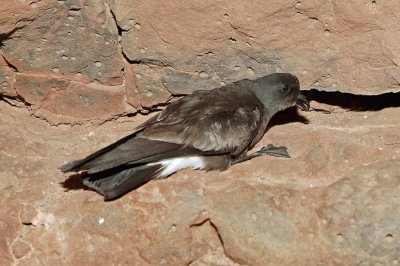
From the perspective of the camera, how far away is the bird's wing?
462 centimetres

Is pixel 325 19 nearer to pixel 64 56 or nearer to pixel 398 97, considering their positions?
pixel 398 97

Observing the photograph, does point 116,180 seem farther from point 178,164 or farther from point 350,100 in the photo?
point 350,100

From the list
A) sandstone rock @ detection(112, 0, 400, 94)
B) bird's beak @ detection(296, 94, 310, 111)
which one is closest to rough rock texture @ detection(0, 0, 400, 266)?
sandstone rock @ detection(112, 0, 400, 94)

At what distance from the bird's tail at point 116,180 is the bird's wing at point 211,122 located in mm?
233

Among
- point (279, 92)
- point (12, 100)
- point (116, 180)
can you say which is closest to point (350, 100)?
point (279, 92)

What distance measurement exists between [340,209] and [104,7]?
193cm

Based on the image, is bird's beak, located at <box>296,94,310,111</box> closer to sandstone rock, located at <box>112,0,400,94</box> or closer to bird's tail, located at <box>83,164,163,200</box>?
sandstone rock, located at <box>112,0,400,94</box>

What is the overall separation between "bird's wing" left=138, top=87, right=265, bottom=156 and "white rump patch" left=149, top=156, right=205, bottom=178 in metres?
0.11

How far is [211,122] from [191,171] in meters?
0.34

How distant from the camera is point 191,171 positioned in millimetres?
4688

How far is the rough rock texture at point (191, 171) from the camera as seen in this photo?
4.27 metres

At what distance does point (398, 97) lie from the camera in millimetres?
5004

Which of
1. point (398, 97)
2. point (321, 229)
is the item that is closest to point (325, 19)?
point (398, 97)

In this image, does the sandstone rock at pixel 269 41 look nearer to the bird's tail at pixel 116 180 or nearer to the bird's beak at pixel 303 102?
the bird's beak at pixel 303 102
